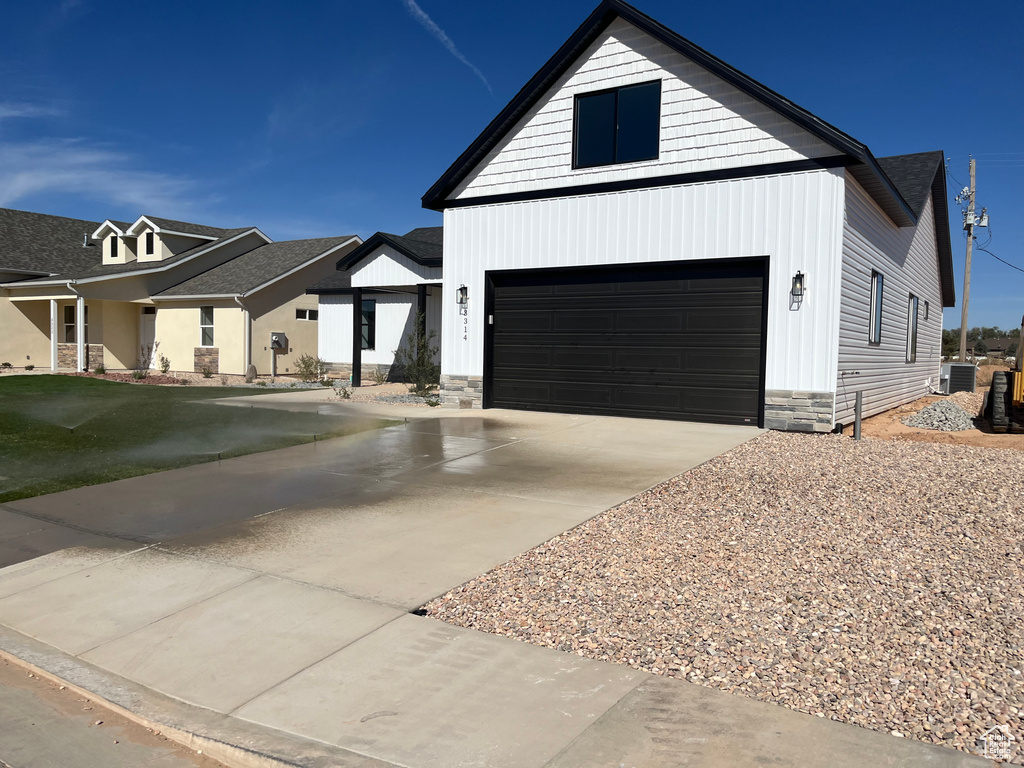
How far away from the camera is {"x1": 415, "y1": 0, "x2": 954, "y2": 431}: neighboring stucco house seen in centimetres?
1145

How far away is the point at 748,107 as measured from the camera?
11766 mm

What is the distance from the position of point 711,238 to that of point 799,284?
163cm

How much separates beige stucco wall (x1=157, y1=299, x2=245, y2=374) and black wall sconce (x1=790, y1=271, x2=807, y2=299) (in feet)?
64.3

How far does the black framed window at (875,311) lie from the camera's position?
13812 mm

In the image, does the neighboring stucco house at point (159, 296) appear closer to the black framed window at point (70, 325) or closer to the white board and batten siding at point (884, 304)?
the black framed window at point (70, 325)

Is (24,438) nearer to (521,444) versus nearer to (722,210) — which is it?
(521,444)

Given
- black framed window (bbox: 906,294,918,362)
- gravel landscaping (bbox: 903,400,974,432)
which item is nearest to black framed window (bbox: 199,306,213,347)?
black framed window (bbox: 906,294,918,362)

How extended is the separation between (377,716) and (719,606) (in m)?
2.18

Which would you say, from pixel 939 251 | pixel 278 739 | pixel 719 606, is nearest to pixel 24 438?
pixel 278 739

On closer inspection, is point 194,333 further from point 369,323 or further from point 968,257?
point 968,257

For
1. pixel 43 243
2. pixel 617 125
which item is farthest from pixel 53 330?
pixel 617 125

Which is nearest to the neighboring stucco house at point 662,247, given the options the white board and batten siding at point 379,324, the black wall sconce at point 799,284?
the black wall sconce at point 799,284

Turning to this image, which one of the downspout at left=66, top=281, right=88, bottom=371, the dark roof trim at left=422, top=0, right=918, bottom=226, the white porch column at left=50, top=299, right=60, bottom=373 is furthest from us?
the white porch column at left=50, top=299, right=60, bottom=373

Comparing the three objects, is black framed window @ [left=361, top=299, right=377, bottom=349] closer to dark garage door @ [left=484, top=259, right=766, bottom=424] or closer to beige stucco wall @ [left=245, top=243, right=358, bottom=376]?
beige stucco wall @ [left=245, top=243, right=358, bottom=376]
